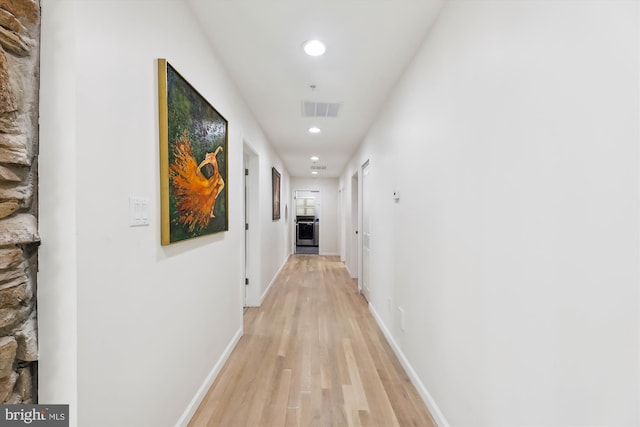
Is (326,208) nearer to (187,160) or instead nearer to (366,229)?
(366,229)

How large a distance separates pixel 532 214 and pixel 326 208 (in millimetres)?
7562

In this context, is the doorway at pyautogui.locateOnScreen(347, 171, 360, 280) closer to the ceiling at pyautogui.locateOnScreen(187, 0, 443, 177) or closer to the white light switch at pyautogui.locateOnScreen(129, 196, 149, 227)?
the ceiling at pyautogui.locateOnScreen(187, 0, 443, 177)

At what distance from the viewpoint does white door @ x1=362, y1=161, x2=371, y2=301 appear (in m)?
4.02

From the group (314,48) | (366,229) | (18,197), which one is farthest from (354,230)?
(18,197)

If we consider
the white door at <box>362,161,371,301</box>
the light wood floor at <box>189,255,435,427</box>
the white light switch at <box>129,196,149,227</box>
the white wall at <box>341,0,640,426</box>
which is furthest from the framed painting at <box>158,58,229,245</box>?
the white door at <box>362,161,371,301</box>

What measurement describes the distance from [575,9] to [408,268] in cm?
177

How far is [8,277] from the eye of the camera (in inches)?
30.9

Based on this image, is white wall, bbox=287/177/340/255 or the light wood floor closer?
the light wood floor

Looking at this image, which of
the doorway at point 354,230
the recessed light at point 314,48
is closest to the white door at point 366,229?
the doorway at point 354,230

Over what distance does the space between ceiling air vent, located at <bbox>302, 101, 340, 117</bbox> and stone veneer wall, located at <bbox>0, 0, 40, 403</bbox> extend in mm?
2477

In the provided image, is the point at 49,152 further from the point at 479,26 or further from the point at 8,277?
the point at 479,26

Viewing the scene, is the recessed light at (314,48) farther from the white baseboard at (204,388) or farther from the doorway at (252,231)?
the white baseboard at (204,388)

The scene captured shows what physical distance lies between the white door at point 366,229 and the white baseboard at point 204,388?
2.13m

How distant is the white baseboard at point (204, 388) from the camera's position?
164cm
